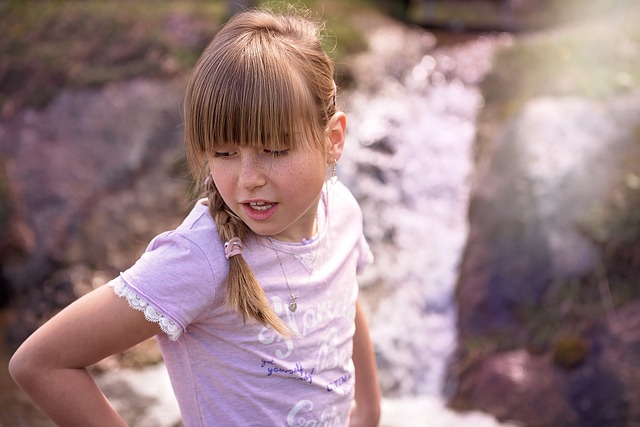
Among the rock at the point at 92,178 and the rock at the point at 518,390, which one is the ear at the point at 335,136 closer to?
the rock at the point at 518,390

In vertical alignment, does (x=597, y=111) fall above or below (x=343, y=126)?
below

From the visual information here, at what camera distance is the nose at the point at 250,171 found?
1.54 meters

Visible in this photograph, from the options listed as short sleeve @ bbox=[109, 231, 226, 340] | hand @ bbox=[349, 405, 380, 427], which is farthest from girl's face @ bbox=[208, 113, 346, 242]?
hand @ bbox=[349, 405, 380, 427]

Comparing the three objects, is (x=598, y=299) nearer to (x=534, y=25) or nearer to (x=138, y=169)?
(x=138, y=169)

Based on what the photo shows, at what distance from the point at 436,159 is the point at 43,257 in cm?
286

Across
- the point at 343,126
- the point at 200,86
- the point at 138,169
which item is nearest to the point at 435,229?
the point at 138,169

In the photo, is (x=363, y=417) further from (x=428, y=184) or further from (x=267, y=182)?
(x=428, y=184)

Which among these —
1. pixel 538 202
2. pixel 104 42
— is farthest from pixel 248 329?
pixel 104 42

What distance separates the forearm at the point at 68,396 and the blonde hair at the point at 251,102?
0.33 metres

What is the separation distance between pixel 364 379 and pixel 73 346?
2.89ft

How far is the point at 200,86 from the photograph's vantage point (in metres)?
1.56

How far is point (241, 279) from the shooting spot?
1.54 meters

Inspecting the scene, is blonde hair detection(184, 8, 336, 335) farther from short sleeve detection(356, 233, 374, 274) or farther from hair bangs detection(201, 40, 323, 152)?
short sleeve detection(356, 233, 374, 274)

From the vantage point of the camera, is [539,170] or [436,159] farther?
[436,159]
